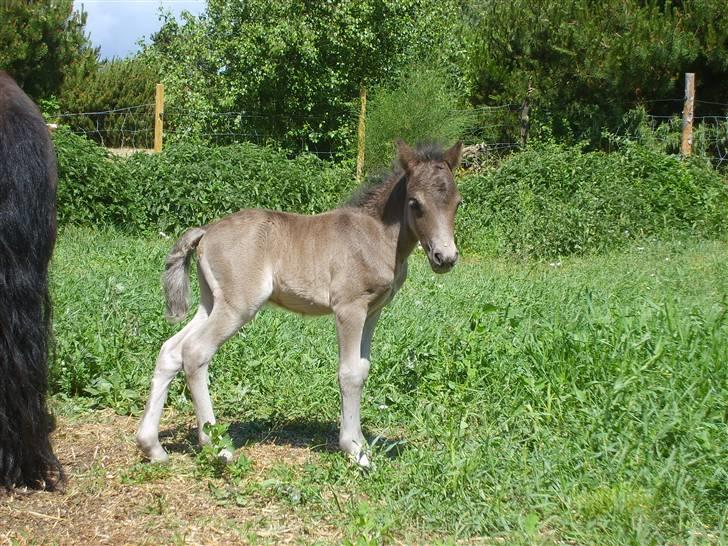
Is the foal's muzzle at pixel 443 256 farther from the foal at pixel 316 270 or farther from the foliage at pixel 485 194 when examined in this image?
the foliage at pixel 485 194

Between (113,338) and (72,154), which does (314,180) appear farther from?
(113,338)

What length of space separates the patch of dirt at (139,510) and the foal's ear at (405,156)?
5.63 ft

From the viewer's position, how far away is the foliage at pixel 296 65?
56.1 ft

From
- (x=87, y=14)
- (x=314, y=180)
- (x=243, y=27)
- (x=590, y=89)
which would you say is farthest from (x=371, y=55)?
(x=87, y=14)

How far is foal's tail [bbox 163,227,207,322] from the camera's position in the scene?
482cm

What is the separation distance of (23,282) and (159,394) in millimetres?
1097

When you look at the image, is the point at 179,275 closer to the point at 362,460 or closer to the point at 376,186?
the point at 376,186

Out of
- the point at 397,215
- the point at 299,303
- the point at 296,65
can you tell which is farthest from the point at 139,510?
the point at 296,65

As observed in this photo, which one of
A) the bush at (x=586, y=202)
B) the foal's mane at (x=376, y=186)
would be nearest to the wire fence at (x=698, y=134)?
the bush at (x=586, y=202)

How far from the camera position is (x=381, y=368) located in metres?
5.87

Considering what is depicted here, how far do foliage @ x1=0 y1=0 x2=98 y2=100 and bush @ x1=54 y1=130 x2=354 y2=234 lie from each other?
28.8 ft

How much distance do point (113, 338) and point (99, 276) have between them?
2066 mm

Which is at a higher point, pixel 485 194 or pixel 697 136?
pixel 697 136

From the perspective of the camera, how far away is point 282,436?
17.0 feet
